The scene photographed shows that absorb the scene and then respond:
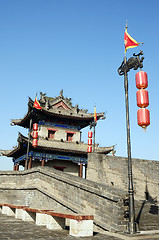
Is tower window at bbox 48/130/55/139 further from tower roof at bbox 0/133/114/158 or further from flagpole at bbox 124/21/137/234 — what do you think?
flagpole at bbox 124/21/137/234

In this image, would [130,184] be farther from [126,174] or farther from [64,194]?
[126,174]

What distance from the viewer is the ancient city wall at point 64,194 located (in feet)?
23.7

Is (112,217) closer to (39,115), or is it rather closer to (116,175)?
(116,175)

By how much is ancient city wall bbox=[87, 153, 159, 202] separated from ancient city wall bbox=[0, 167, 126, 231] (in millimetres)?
5103

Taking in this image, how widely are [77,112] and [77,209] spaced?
17049 mm

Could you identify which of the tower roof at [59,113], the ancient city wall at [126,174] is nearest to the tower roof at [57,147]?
the tower roof at [59,113]

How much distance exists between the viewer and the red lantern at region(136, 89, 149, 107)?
25.8 ft

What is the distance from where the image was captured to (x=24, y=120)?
2448 cm

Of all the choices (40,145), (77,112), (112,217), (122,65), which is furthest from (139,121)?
(77,112)

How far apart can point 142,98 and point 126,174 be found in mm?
8562

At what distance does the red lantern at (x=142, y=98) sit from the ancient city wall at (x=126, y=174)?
8441 millimetres

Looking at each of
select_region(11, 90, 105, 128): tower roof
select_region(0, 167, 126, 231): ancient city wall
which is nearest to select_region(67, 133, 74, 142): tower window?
select_region(11, 90, 105, 128): tower roof

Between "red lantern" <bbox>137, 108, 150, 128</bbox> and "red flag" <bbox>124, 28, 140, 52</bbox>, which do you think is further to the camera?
"red flag" <bbox>124, 28, 140, 52</bbox>

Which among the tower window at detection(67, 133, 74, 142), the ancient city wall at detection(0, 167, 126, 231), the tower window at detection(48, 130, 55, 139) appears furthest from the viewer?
the tower window at detection(67, 133, 74, 142)
